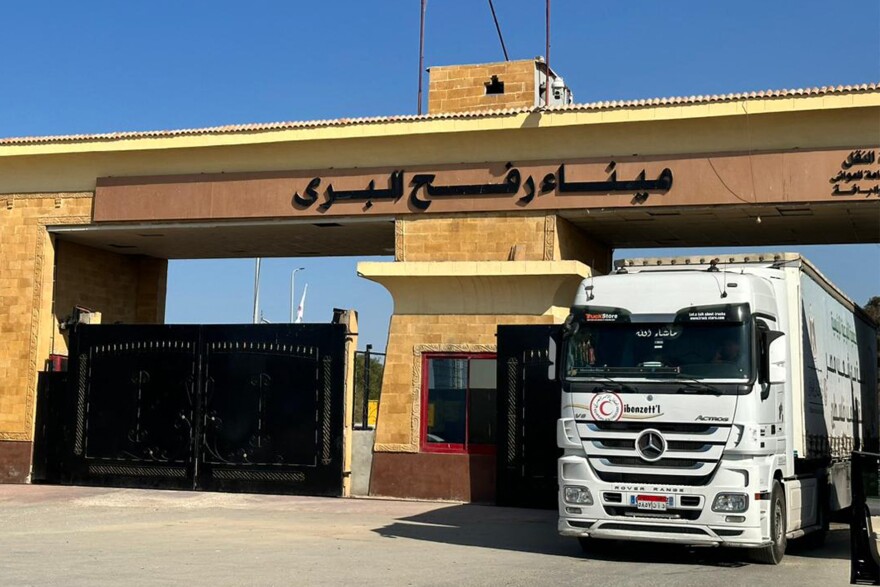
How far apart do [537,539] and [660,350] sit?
12.6 ft

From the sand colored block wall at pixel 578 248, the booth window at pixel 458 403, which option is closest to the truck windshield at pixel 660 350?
the sand colored block wall at pixel 578 248

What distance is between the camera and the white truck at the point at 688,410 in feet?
38.7

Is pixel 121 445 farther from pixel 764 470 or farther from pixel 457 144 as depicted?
pixel 764 470

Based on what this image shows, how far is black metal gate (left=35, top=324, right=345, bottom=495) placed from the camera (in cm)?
2047

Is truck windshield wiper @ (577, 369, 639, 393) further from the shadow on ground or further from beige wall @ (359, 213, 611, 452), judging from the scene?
beige wall @ (359, 213, 611, 452)

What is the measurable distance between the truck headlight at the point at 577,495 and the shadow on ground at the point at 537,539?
84cm

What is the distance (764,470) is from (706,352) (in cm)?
139

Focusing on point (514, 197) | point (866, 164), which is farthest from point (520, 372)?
point (866, 164)

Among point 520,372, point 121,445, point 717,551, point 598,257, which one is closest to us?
point 717,551

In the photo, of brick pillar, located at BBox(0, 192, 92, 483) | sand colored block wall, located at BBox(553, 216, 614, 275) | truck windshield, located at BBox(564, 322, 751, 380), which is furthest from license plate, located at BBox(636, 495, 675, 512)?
brick pillar, located at BBox(0, 192, 92, 483)

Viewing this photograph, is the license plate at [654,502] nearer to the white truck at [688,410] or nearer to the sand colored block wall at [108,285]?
the white truck at [688,410]

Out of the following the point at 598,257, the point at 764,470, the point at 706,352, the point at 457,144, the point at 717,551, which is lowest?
the point at 717,551

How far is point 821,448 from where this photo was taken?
14289 millimetres

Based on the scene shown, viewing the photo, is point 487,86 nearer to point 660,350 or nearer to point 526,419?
point 526,419
